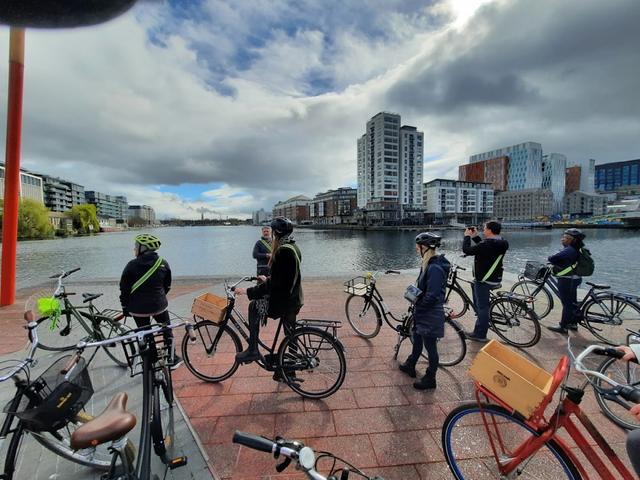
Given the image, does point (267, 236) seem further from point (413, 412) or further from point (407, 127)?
point (407, 127)

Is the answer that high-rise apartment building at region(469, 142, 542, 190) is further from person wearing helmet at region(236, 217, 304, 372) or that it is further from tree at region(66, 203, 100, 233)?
tree at region(66, 203, 100, 233)

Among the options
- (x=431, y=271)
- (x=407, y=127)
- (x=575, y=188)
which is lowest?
(x=431, y=271)

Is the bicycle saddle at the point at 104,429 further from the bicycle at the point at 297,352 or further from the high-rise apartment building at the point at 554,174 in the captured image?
the high-rise apartment building at the point at 554,174

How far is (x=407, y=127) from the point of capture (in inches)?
4409

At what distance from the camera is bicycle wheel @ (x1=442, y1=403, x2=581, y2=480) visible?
1.91 meters

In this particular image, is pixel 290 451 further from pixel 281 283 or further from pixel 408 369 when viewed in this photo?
pixel 408 369

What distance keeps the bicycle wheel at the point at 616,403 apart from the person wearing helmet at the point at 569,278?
1759 millimetres

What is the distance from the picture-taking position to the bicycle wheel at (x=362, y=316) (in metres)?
5.17

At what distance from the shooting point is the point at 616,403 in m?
3.17

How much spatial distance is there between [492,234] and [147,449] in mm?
5063

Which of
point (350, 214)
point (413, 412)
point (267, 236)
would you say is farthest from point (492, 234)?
point (350, 214)

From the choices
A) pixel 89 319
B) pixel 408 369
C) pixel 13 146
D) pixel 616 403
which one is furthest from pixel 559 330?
pixel 13 146

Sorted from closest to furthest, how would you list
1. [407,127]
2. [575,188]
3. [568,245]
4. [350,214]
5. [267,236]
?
[568,245] → [267,236] → [407,127] → [350,214] → [575,188]

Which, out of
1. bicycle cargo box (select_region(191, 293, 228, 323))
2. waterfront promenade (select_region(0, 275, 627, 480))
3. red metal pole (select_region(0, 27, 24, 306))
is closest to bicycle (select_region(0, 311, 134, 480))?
waterfront promenade (select_region(0, 275, 627, 480))
